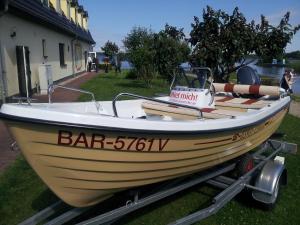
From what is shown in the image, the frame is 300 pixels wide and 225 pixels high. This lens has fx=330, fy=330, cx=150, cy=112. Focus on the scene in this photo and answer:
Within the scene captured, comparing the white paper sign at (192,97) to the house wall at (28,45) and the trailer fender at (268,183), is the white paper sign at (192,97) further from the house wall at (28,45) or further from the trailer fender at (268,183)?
the house wall at (28,45)

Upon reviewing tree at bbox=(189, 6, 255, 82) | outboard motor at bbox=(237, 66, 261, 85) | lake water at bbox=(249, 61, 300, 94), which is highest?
tree at bbox=(189, 6, 255, 82)

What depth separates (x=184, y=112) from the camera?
4.55 metres

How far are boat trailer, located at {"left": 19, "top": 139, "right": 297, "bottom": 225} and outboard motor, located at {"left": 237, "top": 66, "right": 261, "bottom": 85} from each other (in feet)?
8.79

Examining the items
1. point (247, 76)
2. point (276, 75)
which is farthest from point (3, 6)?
point (276, 75)

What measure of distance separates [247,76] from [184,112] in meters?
3.34

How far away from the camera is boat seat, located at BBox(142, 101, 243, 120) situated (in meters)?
4.34

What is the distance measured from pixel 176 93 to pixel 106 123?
2.49 m

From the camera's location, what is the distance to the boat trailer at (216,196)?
10.9 feet

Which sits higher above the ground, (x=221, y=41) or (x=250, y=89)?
(x=221, y=41)

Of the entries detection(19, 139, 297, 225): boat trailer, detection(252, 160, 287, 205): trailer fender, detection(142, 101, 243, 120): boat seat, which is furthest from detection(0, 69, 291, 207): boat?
detection(252, 160, 287, 205): trailer fender

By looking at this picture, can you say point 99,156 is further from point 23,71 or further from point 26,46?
point 26,46

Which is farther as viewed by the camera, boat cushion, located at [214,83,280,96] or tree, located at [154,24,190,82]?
tree, located at [154,24,190,82]

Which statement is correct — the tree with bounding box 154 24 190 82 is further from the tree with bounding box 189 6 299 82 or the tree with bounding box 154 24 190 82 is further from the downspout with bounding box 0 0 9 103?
the downspout with bounding box 0 0 9 103

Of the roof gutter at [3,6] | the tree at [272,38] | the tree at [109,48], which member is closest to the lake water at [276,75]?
the tree at [272,38]
